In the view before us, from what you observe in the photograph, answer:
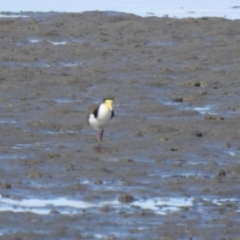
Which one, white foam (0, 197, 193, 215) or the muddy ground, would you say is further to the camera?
white foam (0, 197, 193, 215)

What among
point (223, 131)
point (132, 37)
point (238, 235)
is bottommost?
point (238, 235)

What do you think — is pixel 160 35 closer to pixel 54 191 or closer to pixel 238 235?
pixel 54 191

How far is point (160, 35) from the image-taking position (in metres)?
21.0

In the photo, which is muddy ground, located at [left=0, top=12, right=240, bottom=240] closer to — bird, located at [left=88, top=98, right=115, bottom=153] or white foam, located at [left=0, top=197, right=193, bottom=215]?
white foam, located at [left=0, top=197, right=193, bottom=215]

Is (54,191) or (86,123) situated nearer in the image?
(54,191)

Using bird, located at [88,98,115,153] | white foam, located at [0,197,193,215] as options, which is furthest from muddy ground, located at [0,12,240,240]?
bird, located at [88,98,115,153]

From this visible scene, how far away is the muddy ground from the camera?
346 inches

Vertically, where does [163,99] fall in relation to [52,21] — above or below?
below

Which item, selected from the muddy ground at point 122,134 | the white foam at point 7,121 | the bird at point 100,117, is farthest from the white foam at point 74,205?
the white foam at point 7,121

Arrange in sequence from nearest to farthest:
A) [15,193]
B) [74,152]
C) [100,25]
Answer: [15,193] < [74,152] < [100,25]

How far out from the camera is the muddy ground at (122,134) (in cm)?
879

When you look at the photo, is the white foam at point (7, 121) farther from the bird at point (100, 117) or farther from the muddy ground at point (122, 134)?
the bird at point (100, 117)

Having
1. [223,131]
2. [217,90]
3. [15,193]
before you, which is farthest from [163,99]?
[15,193]

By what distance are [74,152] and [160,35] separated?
9963 mm
